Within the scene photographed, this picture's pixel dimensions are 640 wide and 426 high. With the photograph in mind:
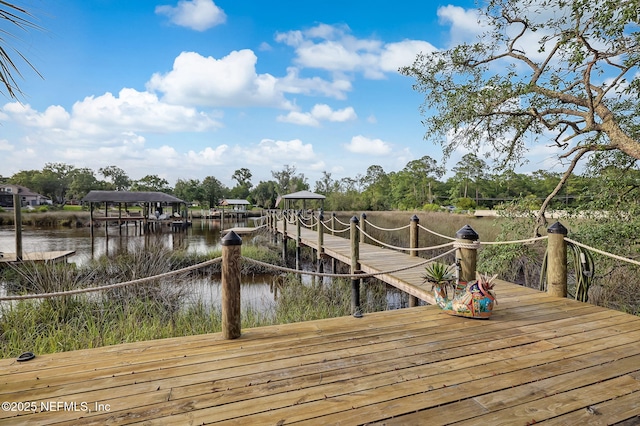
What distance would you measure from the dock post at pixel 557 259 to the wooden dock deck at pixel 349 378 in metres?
1.04

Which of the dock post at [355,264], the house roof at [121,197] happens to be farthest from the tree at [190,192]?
the dock post at [355,264]

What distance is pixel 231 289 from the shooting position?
2.94 metres

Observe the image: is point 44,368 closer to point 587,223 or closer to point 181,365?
point 181,365

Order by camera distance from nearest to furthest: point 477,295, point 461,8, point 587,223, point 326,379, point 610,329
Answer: point 326,379, point 610,329, point 477,295, point 587,223, point 461,8

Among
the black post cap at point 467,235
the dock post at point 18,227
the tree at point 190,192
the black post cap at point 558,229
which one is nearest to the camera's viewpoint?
the black post cap at point 467,235

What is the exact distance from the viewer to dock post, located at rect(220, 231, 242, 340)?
9.53ft

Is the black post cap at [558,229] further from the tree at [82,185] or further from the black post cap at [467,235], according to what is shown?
the tree at [82,185]

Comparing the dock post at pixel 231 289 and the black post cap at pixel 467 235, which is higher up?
the black post cap at pixel 467 235

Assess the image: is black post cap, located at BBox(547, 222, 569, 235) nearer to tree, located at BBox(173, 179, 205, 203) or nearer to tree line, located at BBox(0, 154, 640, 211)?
tree line, located at BBox(0, 154, 640, 211)

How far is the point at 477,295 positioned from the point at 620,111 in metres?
6.25

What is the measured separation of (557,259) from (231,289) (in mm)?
3863

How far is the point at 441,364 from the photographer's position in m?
2.41

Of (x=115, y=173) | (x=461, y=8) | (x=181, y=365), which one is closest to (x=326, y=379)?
(x=181, y=365)

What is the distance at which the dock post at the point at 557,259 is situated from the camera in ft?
13.4
